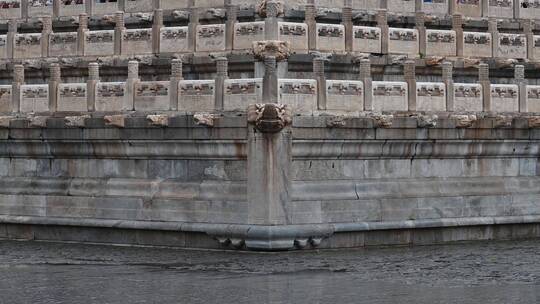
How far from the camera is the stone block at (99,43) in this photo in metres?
38.3

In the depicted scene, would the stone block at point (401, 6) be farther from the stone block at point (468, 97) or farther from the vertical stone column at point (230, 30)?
the vertical stone column at point (230, 30)

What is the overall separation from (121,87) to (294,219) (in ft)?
21.1

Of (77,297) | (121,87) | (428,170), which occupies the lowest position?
(77,297)

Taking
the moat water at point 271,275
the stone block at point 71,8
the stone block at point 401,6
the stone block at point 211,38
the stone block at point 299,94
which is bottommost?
the moat water at point 271,275

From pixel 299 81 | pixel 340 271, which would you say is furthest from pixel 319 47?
pixel 340 271

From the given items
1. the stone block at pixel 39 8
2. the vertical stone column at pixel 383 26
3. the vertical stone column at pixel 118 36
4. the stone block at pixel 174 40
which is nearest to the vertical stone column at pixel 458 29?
the vertical stone column at pixel 383 26

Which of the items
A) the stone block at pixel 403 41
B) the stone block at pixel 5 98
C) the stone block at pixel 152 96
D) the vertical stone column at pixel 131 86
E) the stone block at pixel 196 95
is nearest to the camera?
the stone block at pixel 196 95

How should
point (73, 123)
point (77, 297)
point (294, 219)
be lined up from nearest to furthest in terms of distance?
1. point (77, 297)
2. point (294, 219)
3. point (73, 123)

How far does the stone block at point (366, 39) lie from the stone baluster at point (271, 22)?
9.47 ft

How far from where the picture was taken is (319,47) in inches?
1394

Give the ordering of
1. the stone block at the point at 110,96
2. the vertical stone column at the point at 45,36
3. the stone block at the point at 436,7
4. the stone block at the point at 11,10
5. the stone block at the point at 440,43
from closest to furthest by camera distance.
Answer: the stone block at the point at 110,96, the stone block at the point at 440,43, the vertical stone column at the point at 45,36, the stone block at the point at 436,7, the stone block at the point at 11,10

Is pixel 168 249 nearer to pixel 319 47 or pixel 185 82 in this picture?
pixel 185 82

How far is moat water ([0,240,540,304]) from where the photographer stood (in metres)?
23.8

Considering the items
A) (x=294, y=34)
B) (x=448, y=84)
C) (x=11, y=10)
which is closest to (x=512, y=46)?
(x=448, y=84)
